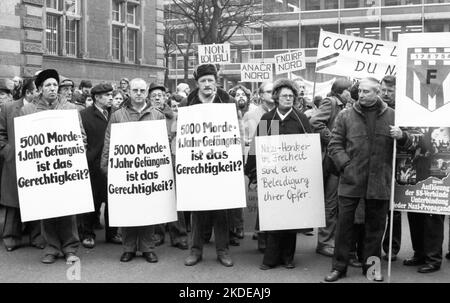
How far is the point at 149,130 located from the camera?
654 cm

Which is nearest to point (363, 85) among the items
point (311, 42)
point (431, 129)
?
point (431, 129)

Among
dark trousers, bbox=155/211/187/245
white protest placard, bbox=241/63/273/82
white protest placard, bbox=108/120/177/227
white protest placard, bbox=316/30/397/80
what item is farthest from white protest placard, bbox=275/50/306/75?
white protest placard, bbox=108/120/177/227

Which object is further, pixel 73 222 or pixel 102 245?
pixel 102 245

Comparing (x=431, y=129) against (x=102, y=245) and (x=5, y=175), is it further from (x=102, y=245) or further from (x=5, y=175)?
(x=5, y=175)

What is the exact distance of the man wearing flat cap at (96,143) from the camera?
Answer: 24.5 feet

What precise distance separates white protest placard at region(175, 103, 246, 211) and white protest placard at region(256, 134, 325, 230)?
0.25 metres

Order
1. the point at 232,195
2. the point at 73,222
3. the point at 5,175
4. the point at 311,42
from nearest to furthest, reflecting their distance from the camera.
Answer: the point at 232,195 → the point at 73,222 → the point at 5,175 → the point at 311,42

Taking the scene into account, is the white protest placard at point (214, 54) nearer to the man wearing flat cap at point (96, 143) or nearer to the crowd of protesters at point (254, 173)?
the crowd of protesters at point (254, 173)

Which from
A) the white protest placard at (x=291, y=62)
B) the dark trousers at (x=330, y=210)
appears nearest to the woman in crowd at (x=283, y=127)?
the dark trousers at (x=330, y=210)

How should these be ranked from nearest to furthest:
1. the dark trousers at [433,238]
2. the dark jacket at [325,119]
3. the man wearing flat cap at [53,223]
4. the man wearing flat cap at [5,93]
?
the dark trousers at [433,238], the man wearing flat cap at [53,223], the dark jacket at [325,119], the man wearing flat cap at [5,93]

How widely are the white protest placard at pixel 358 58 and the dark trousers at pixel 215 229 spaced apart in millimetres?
3667

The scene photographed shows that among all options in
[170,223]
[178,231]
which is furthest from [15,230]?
[178,231]

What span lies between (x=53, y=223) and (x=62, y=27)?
16.9 metres
